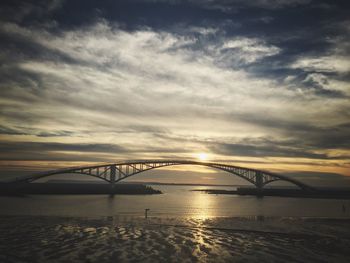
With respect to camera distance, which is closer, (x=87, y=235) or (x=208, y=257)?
(x=208, y=257)

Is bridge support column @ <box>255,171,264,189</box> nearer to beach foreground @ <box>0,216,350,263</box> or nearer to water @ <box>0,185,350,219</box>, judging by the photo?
water @ <box>0,185,350,219</box>

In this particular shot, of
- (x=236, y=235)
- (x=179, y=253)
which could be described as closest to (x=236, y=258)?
(x=179, y=253)

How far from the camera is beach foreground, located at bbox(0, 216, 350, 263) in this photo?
611 inches

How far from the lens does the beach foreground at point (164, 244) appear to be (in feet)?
51.0

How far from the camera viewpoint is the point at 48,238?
64.4 feet

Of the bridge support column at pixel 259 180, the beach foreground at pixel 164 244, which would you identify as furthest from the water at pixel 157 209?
the bridge support column at pixel 259 180

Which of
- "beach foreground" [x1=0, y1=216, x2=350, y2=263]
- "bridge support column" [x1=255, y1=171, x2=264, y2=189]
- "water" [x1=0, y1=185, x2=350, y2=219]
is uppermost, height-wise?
"bridge support column" [x1=255, y1=171, x2=264, y2=189]

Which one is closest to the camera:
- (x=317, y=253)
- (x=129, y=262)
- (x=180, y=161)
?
(x=129, y=262)

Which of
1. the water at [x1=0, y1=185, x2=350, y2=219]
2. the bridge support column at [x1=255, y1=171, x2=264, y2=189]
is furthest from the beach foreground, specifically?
the bridge support column at [x1=255, y1=171, x2=264, y2=189]

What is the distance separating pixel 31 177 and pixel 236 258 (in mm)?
109042

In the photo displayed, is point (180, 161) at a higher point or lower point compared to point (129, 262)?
higher

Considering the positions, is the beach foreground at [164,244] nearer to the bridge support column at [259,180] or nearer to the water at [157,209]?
the water at [157,209]

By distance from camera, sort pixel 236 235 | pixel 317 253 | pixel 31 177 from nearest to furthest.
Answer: pixel 317 253 → pixel 236 235 → pixel 31 177

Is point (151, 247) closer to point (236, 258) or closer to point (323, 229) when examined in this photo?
point (236, 258)
